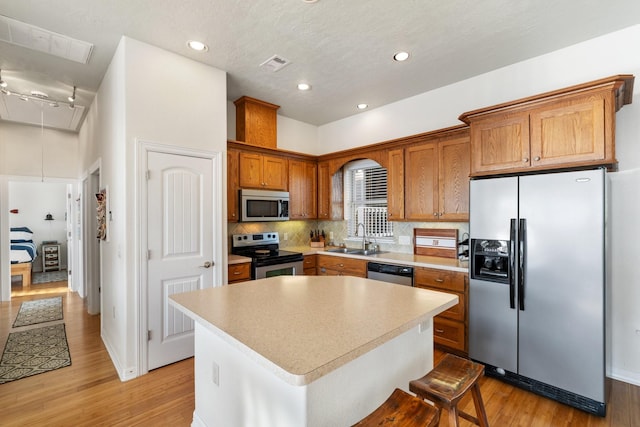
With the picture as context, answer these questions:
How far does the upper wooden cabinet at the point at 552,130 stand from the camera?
2.18 metres

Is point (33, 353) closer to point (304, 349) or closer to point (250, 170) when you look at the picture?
point (250, 170)

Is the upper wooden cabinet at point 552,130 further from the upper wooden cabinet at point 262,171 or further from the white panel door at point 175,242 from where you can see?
the white panel door at point 175,242

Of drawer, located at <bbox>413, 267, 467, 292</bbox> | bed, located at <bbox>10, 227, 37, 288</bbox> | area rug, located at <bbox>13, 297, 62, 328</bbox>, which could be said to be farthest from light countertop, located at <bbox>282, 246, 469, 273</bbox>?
bed, located at <bbox>10, 227, 37, 288</bbox>

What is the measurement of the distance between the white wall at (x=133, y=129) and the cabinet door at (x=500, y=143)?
2.53m

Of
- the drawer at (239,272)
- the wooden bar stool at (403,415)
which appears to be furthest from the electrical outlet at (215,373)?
the drawer at (239,272)

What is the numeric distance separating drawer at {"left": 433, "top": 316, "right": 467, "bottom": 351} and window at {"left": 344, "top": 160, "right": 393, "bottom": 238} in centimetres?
150

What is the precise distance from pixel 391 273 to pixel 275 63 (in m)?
2.59

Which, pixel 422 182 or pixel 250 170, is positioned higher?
pixel 250 170

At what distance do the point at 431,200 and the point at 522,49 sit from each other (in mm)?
1665

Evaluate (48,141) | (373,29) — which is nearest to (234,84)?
(373,29)

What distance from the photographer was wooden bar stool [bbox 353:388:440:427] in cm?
116

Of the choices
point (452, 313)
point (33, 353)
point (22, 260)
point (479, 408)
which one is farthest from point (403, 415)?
point (22, 260)

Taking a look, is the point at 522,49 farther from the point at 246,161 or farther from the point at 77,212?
the point at 77,212

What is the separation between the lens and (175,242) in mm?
2910
